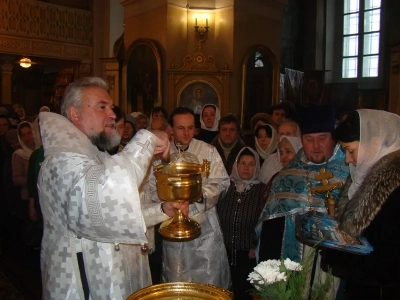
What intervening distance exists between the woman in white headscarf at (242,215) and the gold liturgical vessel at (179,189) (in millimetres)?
1602

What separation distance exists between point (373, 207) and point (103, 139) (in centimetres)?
126

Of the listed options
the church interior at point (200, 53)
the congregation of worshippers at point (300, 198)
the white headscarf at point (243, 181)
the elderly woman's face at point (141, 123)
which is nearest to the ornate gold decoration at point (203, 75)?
the church interior at point (200, 53)

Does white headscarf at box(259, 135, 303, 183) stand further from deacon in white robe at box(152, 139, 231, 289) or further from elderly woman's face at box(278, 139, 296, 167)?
deacon in white robe at box(152, 139, 231, 289)

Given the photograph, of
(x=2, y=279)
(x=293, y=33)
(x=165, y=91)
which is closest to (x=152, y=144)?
(x=2, y=279)

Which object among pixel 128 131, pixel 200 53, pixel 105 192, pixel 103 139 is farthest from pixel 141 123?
pixel 105 192

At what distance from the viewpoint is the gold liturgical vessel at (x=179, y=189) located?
1860 mm

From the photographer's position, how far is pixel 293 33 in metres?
17.2

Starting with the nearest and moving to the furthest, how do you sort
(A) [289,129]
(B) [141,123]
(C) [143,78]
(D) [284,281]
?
(D) [284,281]
(A) [289,129]
(B) [141,123]
(C) [143,78]

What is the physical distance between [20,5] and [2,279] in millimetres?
9070

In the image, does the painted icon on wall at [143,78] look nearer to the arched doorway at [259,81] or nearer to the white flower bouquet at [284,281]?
the arched doorway at [259,81]

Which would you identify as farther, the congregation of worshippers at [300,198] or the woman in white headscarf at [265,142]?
the woman in white headscarf at [265,142]

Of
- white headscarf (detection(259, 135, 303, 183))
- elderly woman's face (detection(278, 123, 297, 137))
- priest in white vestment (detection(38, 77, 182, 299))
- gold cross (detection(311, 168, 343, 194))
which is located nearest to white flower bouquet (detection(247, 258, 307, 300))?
priest in white vestment (detection(38, 77, 182, 299))

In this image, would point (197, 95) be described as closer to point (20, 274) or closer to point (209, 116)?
point (209, 116)

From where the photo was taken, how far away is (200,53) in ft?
30.3
